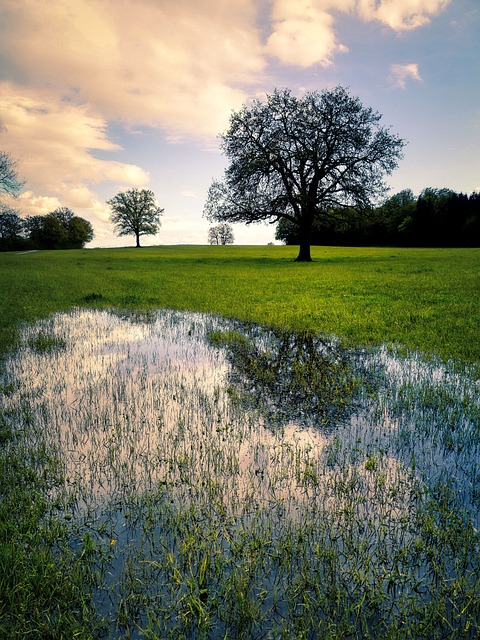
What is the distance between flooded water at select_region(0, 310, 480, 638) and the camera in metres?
2.64

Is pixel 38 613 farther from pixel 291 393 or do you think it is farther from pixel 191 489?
pixel 291 393

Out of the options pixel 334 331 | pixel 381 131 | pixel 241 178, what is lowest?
pixel 334 331

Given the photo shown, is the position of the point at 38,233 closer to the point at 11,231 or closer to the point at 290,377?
the point at 11,231

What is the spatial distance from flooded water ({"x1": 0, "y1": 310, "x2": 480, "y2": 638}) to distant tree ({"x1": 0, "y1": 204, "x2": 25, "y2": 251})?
352ft

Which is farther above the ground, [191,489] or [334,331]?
[334,331]

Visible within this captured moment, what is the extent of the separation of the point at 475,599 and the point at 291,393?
12.8 feet

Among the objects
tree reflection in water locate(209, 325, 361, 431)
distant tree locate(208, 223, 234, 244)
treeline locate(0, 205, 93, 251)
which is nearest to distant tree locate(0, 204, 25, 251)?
treeline locate(0, 205, 93, 251)

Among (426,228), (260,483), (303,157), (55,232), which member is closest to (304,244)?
(303,157)

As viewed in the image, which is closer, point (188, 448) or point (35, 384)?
point (188, 448)

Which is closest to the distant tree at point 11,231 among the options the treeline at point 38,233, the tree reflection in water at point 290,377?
the treeline at point 38,233

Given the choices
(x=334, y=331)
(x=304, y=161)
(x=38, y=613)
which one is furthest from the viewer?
(x=304, y=161)

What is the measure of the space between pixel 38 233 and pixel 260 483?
118 m

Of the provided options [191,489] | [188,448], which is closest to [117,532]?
[191,489]

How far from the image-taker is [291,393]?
6324mm
